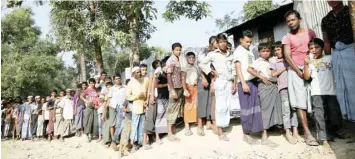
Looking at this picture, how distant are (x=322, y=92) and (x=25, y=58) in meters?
17.3

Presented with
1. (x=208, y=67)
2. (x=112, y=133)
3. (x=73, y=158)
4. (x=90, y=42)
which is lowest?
(x=73, y=158)

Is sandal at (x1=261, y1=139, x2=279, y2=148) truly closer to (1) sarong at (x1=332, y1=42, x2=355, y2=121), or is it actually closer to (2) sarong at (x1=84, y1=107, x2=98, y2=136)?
(1) sarong at (x1=332, y1=42, x2=355, y2=121)

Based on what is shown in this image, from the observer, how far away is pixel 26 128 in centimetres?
1121

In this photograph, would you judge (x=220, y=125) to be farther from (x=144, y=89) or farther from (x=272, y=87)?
(x=144, y=89)

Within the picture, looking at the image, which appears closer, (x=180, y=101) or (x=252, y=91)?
(x=252, y=91)

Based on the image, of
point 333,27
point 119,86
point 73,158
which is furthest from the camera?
point 73,158

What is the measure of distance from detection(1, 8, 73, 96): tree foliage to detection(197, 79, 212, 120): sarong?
1482 centimetres

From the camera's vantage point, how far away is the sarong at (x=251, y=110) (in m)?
4.70

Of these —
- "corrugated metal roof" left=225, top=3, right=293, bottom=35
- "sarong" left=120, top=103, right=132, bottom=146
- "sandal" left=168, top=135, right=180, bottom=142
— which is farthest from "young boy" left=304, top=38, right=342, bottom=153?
"corrugated metal roof" left=225, top=3, right=293, bottom=35

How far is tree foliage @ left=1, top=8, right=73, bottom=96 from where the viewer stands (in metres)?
18.0

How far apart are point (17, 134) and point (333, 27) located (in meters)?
11.0

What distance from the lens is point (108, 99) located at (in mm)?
7188

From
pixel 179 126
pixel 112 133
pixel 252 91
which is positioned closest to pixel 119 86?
pixel 112 133

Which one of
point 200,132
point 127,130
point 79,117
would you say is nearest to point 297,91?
point 200,132
